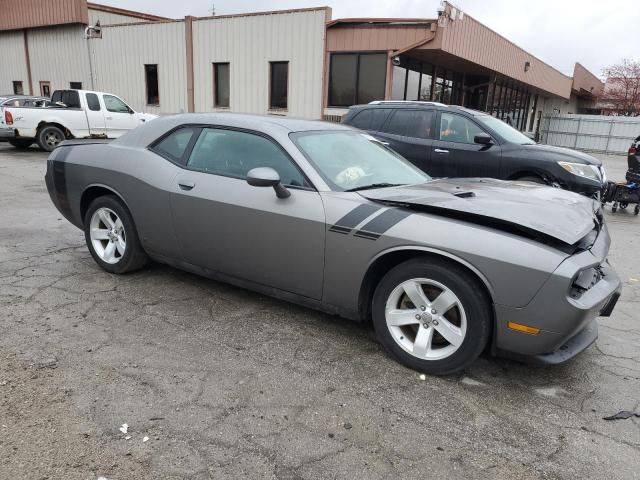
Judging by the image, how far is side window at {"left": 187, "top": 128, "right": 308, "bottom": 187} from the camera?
3.61 metres

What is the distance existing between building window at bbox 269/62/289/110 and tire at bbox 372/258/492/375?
14817mm

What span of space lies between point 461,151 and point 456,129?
0.41 metres

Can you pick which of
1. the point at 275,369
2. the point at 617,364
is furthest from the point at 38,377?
the point at 617,364

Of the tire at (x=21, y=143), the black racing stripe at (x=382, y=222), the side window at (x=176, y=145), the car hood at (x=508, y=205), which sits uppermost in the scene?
the side window at (x=176, y=145)

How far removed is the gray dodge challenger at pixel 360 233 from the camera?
9.17 feet

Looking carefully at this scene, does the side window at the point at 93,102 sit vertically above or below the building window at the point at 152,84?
below

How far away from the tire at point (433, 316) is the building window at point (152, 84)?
64.5 ft

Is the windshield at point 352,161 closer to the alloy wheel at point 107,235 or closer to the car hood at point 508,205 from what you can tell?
the car hood at point 508,205

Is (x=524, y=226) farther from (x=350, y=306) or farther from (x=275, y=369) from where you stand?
(x=275, y=369)

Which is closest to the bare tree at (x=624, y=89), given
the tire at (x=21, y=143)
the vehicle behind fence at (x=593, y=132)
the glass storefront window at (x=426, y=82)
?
the vehicle behind fence at (x=593, y=132)

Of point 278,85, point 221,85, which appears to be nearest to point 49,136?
point 221,85

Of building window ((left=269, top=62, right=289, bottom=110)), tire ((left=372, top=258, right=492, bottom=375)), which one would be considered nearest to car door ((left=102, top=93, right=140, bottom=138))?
building window ((left=269, top=62, right=289, bottom=110))

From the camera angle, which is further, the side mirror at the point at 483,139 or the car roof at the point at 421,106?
the car roof at the point at 421,106

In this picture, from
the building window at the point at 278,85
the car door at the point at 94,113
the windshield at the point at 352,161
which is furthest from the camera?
the building window at the point at 278,85
